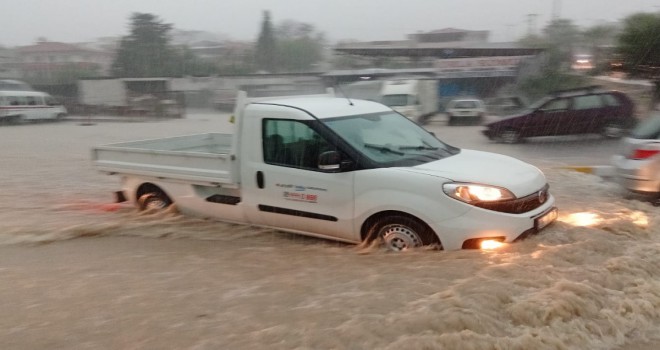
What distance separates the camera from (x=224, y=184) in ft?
21.4

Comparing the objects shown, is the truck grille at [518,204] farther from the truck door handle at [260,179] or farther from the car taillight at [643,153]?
the car taillight at [643,153]

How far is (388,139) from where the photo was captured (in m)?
6.12

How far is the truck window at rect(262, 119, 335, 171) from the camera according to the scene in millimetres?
5923

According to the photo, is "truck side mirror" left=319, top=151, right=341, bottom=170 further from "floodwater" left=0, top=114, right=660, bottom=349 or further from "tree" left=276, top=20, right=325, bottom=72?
"tree" left=276, top=20, right=325, bottom=72

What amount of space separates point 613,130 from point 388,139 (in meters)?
12.9

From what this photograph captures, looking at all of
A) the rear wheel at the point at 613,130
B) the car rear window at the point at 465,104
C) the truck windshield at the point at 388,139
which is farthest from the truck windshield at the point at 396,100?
the truck windshield at the point at 388,139

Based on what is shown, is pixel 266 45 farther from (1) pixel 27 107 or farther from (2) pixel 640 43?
(2) pixel 640 43

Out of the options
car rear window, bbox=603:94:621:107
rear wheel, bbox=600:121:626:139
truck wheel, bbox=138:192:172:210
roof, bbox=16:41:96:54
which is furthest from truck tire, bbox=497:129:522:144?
roof, bbox=16:41:96:54

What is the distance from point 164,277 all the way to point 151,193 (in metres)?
2.59

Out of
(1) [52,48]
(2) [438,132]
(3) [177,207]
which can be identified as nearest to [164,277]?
(3) [177,207]

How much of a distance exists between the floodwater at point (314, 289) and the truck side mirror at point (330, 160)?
2.70 feet

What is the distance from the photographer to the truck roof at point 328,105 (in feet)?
20.4

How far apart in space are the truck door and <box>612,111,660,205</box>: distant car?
4.24 m

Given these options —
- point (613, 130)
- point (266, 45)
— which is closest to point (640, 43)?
point (613, 130)
